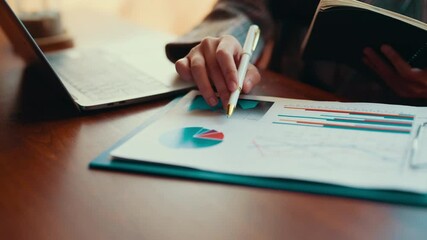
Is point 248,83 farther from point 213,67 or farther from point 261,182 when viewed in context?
point 261,182

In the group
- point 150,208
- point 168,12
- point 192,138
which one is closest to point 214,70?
point 192,138

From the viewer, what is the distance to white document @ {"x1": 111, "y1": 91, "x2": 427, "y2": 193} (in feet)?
1.56

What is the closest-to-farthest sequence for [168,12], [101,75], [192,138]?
[192,138] → [101,75] → [168,12]

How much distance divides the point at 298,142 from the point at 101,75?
0.42 m

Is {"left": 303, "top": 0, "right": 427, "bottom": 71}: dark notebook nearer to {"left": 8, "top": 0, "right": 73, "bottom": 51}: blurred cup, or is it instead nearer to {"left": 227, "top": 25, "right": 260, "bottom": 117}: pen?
{"left": 227, "top": 25, "right": 260, "bottom": 117}: pen

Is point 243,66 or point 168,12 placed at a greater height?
point 243,66

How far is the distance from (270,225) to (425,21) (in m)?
0.44

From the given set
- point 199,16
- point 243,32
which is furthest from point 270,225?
point 199,16

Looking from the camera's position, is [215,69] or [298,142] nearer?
[298,142]

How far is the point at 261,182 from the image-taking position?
0.48 metres

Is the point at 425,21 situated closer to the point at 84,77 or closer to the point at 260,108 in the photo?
the point at 260,108

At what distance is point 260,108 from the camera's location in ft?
2.15

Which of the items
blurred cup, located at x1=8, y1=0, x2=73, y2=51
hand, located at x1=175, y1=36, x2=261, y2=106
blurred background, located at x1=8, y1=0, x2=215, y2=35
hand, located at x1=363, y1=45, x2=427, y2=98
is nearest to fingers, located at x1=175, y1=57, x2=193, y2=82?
hand, located at x1=175, y1=36, x2=261, y2=106

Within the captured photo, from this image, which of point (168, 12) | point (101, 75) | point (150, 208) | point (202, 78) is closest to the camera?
point (150, 208)
